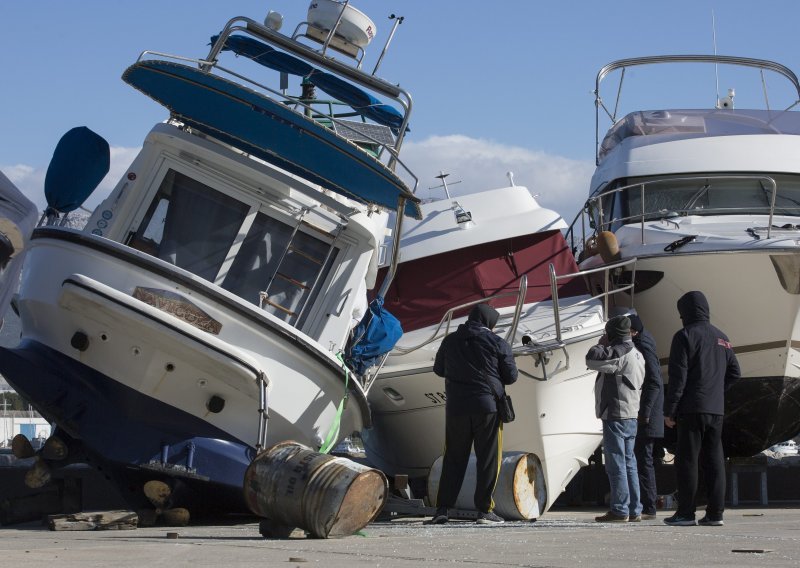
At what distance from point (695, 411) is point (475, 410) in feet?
5.06

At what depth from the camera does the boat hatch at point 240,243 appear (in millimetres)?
9867

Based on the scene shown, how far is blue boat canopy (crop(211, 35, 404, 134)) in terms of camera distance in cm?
1248

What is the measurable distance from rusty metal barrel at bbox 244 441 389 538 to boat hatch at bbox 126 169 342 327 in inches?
107

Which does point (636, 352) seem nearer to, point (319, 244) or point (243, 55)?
point (319, 244)

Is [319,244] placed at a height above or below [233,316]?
above

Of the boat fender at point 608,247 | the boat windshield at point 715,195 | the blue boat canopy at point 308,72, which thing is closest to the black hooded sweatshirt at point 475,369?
the boat fender at point 608,247

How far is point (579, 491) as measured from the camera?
13.8 meters

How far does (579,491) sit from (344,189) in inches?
211

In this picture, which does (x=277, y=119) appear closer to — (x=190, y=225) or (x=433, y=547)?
(x=190, y=225)

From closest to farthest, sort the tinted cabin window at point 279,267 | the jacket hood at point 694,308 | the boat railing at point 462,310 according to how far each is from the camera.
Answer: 1. the jacket hood at point 694,308
2. the tinted cabin window at point 279,267
3. the boat railing at point 462,310

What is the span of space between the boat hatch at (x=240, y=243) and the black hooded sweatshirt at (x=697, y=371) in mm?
3030

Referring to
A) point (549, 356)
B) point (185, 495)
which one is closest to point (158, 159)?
point (185, 495)

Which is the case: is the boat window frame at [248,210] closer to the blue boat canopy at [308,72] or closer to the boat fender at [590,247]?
the blue boat canopy at [308,72]

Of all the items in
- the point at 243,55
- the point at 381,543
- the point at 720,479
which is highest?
the point at 243,55
